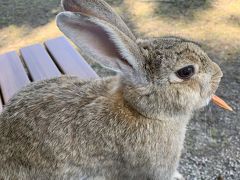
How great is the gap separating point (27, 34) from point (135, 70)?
131 inches

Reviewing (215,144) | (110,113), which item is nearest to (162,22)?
(215,144)

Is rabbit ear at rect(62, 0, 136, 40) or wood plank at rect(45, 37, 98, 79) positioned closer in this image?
rabbit ear at rect(62, 0, 136, 40)

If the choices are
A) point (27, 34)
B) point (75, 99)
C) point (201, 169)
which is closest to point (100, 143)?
point (75, 99)

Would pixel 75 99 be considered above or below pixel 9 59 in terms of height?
above

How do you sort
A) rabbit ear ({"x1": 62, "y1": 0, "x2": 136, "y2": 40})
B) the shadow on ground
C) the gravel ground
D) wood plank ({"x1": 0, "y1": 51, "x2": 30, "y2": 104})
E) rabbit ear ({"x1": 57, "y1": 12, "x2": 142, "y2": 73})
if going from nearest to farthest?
rabbit ear ({"x1": 57, "y1": 12, "x2": 142, "y2": 73}) → rabbit ear ({"x1": 62, "y1": 0, "x2": 136, "y2": 40}) → wood plank ({"x1": 0, "y1": 51, "x2": 30, "y2": 104}) → the gravel ground → the shadow on ground

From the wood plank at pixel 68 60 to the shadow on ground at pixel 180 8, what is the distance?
185 centimetres

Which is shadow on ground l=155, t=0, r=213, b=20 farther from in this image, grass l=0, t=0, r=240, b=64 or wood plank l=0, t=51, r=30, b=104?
wood plank l=0, t=51, r=30, b=104

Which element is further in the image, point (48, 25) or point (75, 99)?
point (48, 25)

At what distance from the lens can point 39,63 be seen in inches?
123

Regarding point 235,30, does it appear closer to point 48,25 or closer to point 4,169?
point 48,25

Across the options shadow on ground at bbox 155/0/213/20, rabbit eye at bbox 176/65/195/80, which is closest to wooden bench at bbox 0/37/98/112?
rabbit eye at bbox 176/65/195/80

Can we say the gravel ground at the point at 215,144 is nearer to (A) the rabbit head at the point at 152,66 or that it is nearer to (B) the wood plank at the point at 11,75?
(A) the rabbit head at the point at 152,66

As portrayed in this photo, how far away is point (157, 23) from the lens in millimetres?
4727

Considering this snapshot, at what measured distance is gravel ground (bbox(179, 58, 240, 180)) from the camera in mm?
3084
